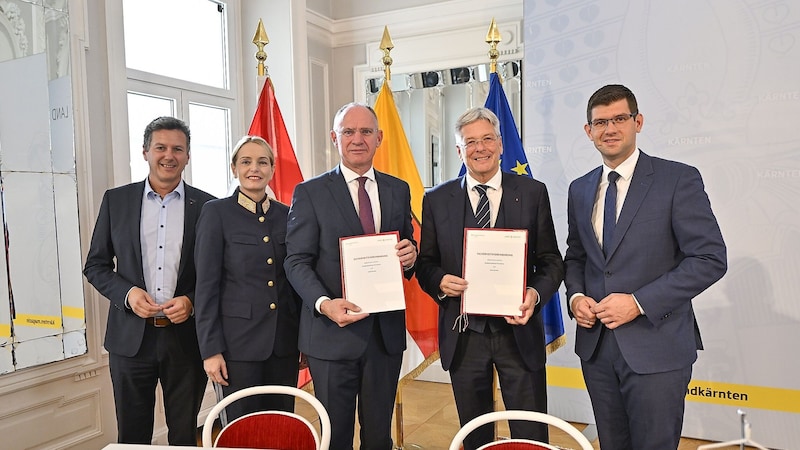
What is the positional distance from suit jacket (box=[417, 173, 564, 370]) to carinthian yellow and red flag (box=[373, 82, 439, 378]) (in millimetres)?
1070

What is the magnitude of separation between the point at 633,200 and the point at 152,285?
1795mm

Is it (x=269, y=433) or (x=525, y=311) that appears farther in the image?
(x=525, y=311)

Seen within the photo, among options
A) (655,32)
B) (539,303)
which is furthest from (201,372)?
(655,32)

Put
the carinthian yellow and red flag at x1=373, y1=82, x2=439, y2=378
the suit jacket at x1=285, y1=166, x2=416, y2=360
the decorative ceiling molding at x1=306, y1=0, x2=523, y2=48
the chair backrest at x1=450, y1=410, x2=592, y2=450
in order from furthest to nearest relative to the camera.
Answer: the decorative ceiling molding at x1=306, y1=0, x2=523, y2=48 → the carinthian yellow and red flag at x1=373, y1=82, x2=439, y2=378 → the suit jacket at x1=285, y1=166, x2=416, y2=360 → the chair backrest at x1=450, y1=410, x2=592, y2=450

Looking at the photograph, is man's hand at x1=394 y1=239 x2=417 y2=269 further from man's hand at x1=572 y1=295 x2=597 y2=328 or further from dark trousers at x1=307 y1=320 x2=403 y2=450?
man's hand at x1=572 y1=295 x2=597 y2=328

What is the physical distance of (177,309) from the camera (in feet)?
7.17

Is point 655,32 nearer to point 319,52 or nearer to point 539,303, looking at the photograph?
point 539,303

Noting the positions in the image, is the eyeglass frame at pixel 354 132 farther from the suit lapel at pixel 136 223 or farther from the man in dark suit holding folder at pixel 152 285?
the suit lapel at pixel 136 223

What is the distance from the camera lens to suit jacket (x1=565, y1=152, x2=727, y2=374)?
1.78 m

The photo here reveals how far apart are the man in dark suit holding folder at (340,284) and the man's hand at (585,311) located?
580mm

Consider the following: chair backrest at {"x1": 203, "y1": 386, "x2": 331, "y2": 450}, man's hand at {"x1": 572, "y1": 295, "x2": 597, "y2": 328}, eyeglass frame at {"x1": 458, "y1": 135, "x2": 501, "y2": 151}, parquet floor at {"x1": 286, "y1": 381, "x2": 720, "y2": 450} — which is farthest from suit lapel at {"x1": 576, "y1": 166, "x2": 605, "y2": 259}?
parquet floor at {"x1": 286, "y1": 381, "x2": 720, "y2": 450}

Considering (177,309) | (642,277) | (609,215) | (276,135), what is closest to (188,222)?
(177,309)

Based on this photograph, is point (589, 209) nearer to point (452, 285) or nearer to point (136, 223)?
point (452, 285)

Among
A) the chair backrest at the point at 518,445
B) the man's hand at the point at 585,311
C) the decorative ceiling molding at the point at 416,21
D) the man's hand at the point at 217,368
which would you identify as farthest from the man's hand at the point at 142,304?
the decorative ceiling molding at the point at 416,21
